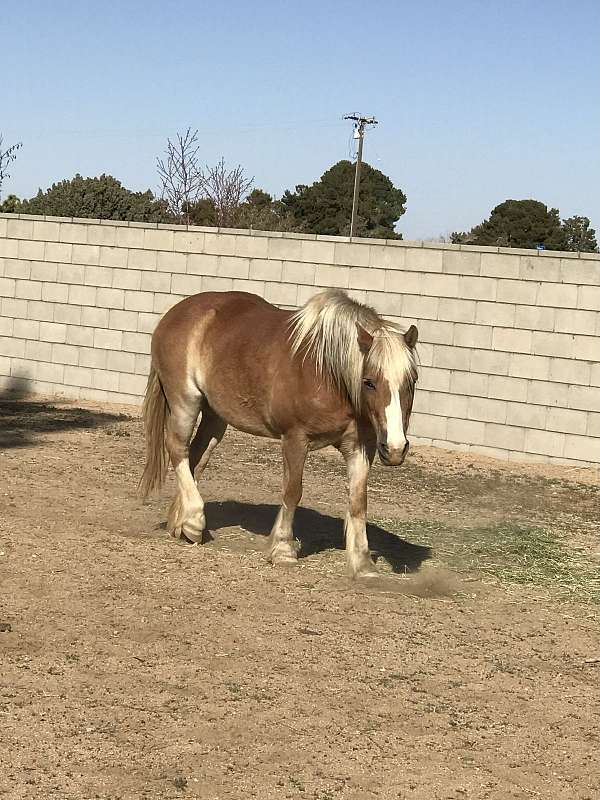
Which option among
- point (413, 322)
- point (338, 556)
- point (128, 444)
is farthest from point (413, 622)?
point (413, 322)

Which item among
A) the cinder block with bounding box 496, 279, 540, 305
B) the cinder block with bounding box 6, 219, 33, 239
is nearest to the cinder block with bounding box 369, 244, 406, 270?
the cinder block with bounding box 496, 279, 540, 305

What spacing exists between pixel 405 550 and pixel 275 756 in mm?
3774

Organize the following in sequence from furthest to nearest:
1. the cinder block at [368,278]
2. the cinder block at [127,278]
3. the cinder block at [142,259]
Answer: the cinder block at [127,278] → the cinder block at [142,259] → the cinder block at [368,278]

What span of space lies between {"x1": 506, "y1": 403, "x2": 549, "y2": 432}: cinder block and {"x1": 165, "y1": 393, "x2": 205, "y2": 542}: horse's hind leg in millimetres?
5692

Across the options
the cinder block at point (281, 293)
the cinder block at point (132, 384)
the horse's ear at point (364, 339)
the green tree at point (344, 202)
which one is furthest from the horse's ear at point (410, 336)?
the green tree at point (344, 202)

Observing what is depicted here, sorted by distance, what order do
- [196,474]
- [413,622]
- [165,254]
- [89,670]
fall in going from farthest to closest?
[165,254]
[196,474]
[413,622]
[89,670]

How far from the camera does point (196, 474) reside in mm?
8250

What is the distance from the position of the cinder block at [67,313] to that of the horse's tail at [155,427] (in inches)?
310

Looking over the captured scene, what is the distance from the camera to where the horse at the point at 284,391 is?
21.4ft

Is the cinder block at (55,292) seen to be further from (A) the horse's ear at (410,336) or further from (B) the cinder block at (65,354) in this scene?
(A) the horse's ear at (410,336)

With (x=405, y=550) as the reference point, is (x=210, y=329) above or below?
above

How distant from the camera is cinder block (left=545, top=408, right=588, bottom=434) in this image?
39.9ft

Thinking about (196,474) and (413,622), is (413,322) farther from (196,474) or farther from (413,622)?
(413,622)

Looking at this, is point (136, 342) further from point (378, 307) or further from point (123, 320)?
point (378, 307)
